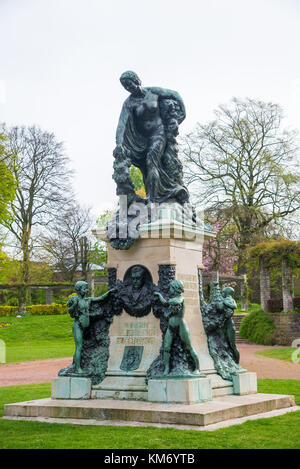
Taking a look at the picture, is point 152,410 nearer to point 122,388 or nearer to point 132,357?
point 122,388

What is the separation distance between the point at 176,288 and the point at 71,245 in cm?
3878

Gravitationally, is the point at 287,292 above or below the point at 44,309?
above

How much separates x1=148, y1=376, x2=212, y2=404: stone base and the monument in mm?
12

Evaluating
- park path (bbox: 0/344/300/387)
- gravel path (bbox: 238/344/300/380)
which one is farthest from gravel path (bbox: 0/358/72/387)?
gravel path (bbox: 238/344/300/380)

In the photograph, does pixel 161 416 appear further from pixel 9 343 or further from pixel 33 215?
pixel 33 215

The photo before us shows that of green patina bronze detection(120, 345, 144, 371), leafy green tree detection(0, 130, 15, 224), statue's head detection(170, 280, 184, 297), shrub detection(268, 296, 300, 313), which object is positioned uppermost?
leafy green tree detection(0, 130, 15, 224)

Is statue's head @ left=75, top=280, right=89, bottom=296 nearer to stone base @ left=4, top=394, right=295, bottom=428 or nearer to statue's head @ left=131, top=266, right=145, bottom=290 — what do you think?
statue's head @ left=131, top=266, right=145, bottom=290

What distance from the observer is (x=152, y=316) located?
26.9 feet

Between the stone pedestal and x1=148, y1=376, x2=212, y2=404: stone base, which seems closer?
x1=148, y1=376, x2=212, y2=404: stone base

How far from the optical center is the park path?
15.5 metres

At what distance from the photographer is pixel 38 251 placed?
43125mm

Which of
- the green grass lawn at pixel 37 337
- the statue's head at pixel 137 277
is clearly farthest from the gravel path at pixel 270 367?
the statue's head at pixel 137 277

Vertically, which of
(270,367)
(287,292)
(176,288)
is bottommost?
(270,367)

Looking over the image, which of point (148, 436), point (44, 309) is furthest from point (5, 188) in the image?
point (148, 436)
